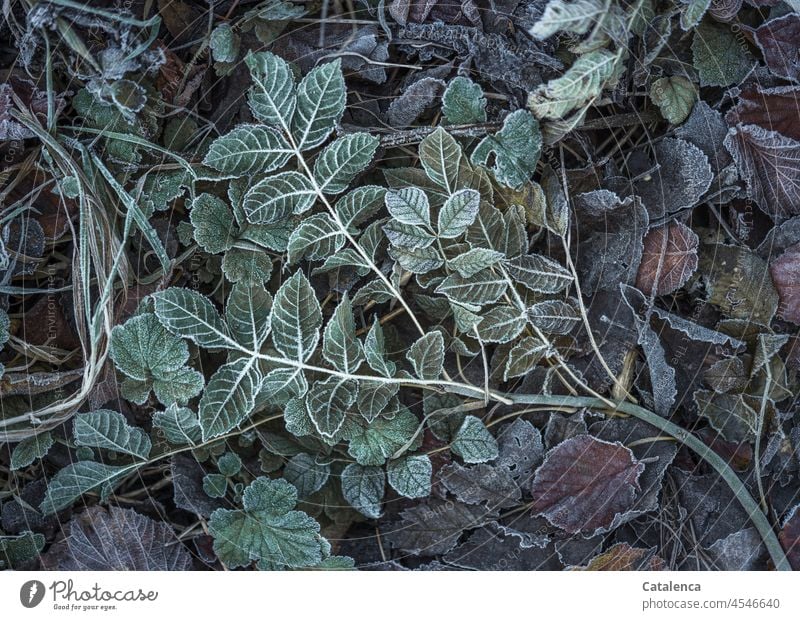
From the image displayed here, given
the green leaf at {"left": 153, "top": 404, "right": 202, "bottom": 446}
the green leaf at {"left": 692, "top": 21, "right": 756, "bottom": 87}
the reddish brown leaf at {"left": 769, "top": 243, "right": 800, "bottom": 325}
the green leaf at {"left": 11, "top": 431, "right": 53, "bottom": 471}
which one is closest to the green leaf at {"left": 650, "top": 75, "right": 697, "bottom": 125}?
the green leaf at {"left": 692, "top": 21, "right": 756, "bottom": 87}

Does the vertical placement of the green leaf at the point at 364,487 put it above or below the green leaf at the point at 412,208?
below

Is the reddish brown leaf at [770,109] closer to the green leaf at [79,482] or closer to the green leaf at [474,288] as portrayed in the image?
the green leaf at [474,288]

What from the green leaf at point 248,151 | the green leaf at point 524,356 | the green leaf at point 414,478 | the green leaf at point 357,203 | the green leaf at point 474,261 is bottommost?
the green leaf at point 414,478

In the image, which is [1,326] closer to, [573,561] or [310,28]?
[310,28]

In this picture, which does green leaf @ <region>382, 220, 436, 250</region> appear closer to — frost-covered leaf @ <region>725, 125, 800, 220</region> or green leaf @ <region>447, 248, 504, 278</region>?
green leaf @ <region>447, 248, 504, 278</region>

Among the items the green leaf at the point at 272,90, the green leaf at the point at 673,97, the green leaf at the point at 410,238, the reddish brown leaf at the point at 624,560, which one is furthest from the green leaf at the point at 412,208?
the reddish brown leaf at the point at 624,560
